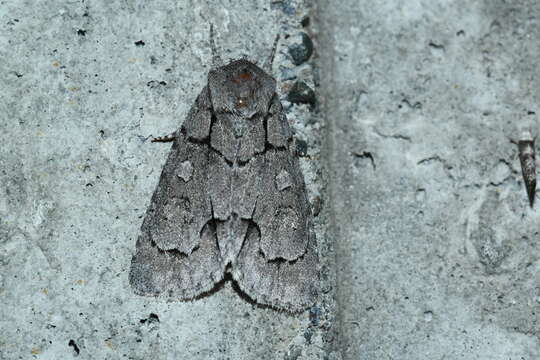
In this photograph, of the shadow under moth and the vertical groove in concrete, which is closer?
the shadow under moth

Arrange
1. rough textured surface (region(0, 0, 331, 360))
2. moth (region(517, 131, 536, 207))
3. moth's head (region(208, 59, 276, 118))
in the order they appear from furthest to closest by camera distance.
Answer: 1. moth (region(517, 131, 536, 207))
2. moth's head (region(208, 59, 276, 118))
3. rough textured surface (region(0, 0, 331, 360))

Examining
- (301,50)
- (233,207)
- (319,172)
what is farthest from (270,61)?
(233,207)

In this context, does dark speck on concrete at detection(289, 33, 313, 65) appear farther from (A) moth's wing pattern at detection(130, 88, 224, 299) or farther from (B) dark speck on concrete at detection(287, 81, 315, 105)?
(A) moth's wing pattern at detection(130, 88, 224, 299)

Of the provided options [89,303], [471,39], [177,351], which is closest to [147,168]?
[89,303]

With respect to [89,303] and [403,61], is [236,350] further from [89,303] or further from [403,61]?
[403,61]

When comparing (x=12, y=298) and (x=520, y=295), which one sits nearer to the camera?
(x=12, y=298)

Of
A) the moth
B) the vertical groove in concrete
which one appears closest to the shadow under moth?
the vertical groove in concrete

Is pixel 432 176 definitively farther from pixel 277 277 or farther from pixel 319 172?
pixel 277 277
